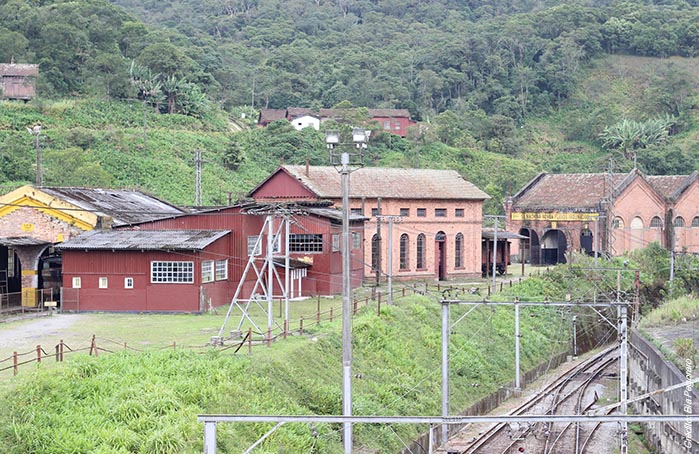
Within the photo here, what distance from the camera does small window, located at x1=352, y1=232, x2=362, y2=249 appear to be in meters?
44.9

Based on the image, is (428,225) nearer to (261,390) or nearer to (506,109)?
(261,390)

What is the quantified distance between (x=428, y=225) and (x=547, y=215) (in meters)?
13.7

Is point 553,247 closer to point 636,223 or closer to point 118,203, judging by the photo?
point 636,223

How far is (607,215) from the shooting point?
58.1 metres

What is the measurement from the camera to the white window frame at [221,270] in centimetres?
3553

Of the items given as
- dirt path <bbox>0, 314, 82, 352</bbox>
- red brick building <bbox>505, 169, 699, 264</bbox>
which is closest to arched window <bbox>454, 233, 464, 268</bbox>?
red brick building <bbox>505, 169, 699, 264</bbox>

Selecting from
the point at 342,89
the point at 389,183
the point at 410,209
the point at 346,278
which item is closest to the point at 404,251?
the point at 410,209

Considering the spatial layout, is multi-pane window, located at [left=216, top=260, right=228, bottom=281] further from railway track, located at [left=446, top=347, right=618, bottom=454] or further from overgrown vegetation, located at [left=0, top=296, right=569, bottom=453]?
railway track, located at [left=446, top=347, right=618, bottom=454]

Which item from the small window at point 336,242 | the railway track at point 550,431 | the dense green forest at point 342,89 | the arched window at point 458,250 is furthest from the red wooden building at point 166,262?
the dense green forest at point 342,89

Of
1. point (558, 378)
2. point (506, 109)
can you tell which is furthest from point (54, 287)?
point (506, 109)

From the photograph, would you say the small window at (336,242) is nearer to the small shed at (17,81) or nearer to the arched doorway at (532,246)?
the arched doorway at (532,246)

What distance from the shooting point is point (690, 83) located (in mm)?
105812

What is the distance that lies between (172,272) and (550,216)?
33.5 metres

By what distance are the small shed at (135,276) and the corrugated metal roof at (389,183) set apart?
13.8 metres
